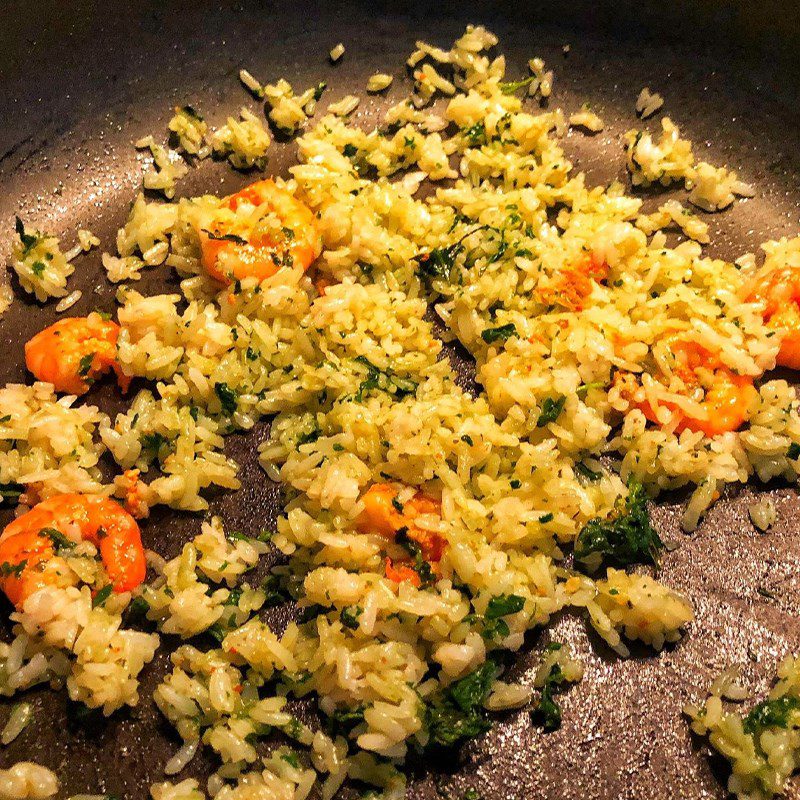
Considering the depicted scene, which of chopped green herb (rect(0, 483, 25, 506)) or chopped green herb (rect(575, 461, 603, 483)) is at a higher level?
chopped green herb (rect(0, 483, 25, 506))

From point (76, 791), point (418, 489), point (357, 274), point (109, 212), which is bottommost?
point (76, 791)

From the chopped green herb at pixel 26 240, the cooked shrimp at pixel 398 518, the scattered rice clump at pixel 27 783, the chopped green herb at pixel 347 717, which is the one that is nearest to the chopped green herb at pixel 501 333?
the cooked shrimp at pixel 398 518

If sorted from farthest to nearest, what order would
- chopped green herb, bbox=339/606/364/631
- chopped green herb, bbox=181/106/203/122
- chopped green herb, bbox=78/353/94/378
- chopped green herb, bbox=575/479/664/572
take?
chopped green herb, bbox=181/106/203/122 < chopped green herb, bbox=78/353/94/378 < chopped green herb, bbox=575/479/664/572 < chopped green herb, bbox=339/606/364/631

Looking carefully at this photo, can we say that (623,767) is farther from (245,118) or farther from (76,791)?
(245,118)

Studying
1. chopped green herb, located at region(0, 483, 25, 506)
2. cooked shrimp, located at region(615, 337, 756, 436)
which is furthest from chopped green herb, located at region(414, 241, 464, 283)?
chopped green herb, located at region(0, 483, 25, 506)

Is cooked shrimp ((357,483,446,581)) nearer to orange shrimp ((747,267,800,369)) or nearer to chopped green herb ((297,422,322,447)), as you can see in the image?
chopped green herb ((297,422,322,447))

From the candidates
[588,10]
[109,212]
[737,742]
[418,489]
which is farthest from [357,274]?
[737,742]
